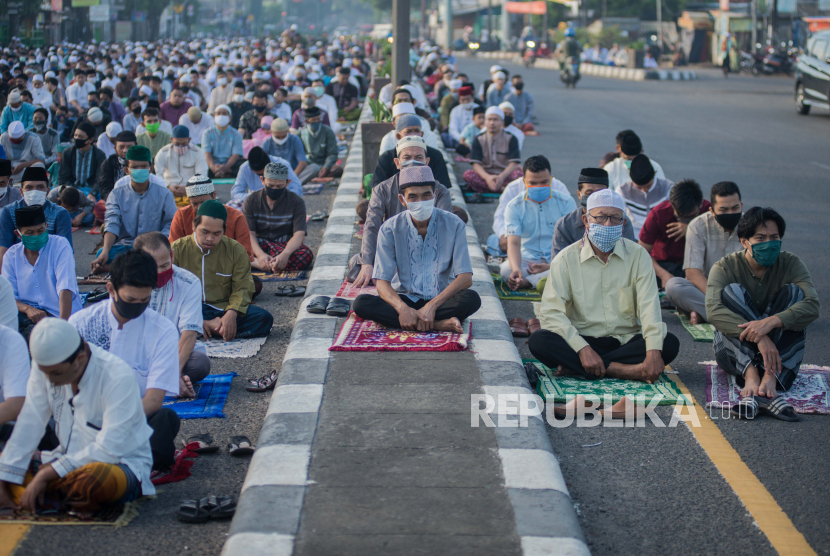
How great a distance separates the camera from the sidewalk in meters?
3.39

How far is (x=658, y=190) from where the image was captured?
27.7 feet

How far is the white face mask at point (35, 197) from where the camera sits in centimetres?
714

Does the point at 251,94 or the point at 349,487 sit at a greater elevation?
the point at 251,94

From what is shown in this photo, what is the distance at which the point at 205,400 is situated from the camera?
207 inches

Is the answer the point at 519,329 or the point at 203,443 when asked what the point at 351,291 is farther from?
the point at 203,443

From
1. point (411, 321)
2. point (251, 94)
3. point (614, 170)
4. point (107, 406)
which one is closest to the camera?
point (107, 406)

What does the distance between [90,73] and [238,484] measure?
1993 centimetres

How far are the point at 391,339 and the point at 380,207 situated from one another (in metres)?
1.78

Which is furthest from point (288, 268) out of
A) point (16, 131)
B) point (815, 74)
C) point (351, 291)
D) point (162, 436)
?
point (815, 74)

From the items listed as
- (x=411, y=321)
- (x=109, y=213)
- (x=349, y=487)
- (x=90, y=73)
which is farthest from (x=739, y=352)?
(x=90, y=73)

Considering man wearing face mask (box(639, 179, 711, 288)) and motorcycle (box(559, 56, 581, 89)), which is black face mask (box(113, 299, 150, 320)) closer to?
man wearing face mask (box(639, 179, 711, 288))

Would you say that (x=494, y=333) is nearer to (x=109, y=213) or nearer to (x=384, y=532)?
(x=384, y=532)

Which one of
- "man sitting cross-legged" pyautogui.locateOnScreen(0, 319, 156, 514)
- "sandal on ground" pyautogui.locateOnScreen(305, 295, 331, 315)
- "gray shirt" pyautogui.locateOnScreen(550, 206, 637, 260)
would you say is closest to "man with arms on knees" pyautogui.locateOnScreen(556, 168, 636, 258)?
"gray shirt" pyautogui.locateOnScreen(550, 206, 637, 260)

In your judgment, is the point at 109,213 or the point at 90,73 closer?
the point at 109,213
